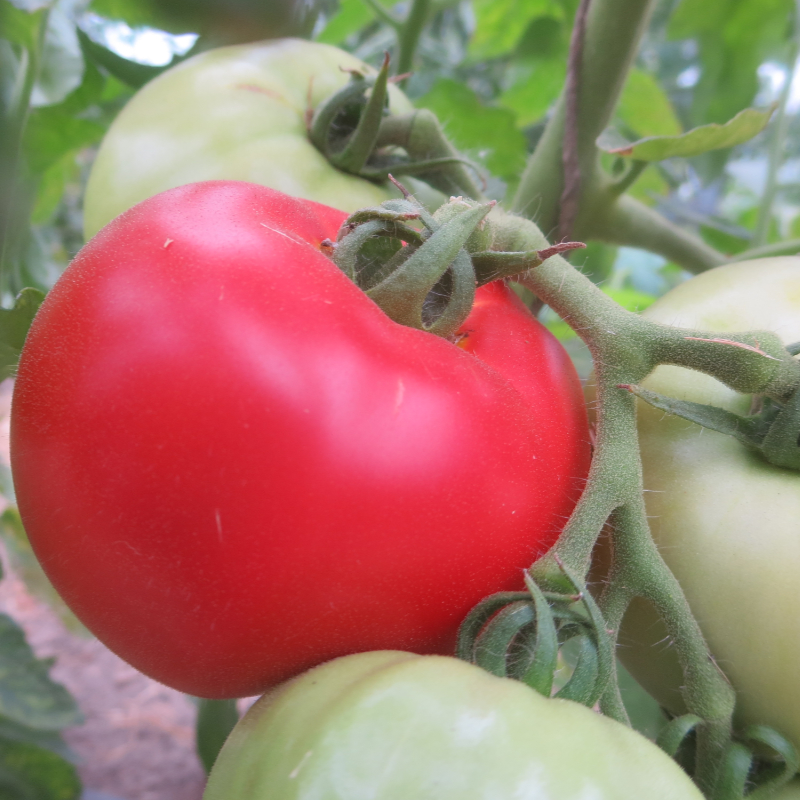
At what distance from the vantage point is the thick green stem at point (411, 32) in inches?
32.4

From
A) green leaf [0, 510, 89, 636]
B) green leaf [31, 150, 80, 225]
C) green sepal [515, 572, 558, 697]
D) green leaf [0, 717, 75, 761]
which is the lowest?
green leaf [0, 717, 75, 761]

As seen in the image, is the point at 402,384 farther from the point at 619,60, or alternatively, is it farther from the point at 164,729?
the point at 164,729

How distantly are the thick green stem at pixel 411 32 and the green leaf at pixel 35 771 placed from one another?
813 mm

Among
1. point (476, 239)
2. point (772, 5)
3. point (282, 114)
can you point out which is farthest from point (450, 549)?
point (772, 5)

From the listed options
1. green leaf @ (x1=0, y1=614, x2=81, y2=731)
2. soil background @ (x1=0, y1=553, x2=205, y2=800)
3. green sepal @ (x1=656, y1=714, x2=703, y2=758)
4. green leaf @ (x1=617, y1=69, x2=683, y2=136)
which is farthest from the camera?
soil background @ (x1=0, y1=553, x2=205, y2=800)

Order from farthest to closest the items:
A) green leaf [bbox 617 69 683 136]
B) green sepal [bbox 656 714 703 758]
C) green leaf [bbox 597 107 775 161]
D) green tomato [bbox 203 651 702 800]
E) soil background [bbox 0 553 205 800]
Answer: soil background [bbox 0 553 205 800] → green leaf [bbox 617 69 683 136] → green leaf [bbox 597 107 775 161] → green sepal [bbox 656 714 703 758] → green tomato [bbox 203 651 702 800]

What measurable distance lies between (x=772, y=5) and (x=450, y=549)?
2.75ft

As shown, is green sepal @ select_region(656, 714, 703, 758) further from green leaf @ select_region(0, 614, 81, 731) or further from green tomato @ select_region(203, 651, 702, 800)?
green leaf @ select_region(0, 614, 81, 731)

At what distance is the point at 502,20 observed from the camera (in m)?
1.02

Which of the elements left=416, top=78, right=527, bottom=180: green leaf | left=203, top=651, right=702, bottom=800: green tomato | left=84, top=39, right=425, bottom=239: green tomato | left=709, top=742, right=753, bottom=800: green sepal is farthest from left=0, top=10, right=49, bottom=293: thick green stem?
left=709, top=742, right=753, bottom=800: green sepal

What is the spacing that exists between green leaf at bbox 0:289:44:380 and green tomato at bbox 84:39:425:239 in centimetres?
11

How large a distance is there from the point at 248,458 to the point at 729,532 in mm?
244

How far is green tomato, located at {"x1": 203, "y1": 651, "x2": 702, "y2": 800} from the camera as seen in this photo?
277 mm

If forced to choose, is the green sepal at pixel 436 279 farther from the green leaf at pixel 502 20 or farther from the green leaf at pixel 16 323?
the green leaf at pixel 502 20
